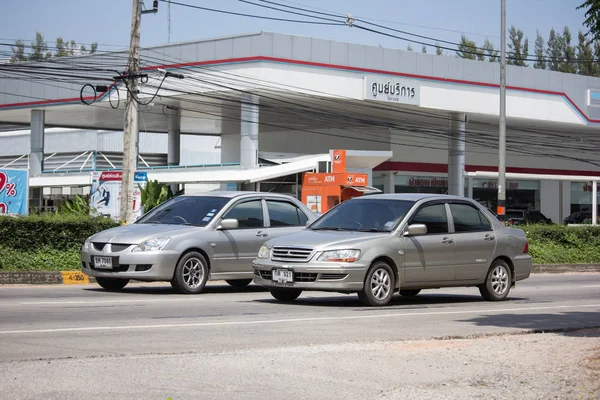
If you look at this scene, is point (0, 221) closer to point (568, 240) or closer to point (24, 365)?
point (24, 365)

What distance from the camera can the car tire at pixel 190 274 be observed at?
15.0 metres

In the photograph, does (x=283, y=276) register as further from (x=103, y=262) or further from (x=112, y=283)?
(x=112, y=283)

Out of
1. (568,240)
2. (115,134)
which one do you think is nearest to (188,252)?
(568,240)

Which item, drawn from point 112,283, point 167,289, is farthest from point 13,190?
point 112,283

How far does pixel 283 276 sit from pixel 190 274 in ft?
9.02

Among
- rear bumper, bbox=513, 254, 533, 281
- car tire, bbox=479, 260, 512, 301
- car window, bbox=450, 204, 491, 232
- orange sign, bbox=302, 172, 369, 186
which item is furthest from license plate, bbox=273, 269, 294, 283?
orange sign, bbox=302, 172, 369, 186

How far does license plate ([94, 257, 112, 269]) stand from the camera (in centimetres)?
1479

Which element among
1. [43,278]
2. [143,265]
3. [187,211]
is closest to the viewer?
[143,265]

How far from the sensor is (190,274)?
49.9 feet

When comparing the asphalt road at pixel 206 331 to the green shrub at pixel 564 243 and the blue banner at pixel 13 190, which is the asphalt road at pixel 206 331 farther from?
the green shrub at pixel 564 243

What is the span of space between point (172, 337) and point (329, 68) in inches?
1365

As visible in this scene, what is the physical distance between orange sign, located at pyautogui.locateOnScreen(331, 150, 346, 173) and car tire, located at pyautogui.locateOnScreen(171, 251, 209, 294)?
2353cm

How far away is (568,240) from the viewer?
29531mm

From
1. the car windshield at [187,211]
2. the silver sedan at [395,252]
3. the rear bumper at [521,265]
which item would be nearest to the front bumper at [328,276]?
the silver sedan at [395,252]
